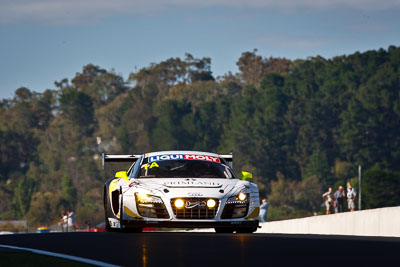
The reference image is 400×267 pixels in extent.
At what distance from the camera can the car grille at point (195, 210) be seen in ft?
50.2

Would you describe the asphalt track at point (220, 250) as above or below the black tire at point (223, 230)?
below

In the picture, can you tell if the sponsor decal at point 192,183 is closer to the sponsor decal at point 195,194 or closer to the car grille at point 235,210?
the sponsor decal at point 195,194

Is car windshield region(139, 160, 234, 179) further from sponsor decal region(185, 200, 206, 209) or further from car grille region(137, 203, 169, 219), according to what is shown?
sponsor decal region(185, 200, 206, 209)

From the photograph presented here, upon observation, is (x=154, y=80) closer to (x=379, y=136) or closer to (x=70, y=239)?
(x=379, y=136)

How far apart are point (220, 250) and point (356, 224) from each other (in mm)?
11070

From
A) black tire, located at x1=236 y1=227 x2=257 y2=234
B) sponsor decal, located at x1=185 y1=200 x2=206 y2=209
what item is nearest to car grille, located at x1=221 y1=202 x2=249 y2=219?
sponsor decal, located at x1=185 y1=200 x2=206 y2=209

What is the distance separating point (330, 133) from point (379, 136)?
28.0ft

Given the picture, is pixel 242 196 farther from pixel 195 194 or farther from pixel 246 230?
pixel 246 230

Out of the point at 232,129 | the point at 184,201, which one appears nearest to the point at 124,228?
the point at 184,201

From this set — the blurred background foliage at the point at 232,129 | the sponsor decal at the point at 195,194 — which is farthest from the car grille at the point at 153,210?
the blurred background foliage at the point at 232,129

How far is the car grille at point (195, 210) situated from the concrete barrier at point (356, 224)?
4521 mm

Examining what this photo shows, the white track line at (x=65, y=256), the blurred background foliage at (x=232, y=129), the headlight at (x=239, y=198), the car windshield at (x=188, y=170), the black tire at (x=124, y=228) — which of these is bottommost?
the white track line at (x=65, y=256)

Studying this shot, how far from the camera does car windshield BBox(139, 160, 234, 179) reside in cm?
1633

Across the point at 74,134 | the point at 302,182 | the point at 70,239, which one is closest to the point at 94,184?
the point at 74,134
